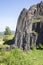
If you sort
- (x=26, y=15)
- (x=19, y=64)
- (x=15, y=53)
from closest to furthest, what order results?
(x=19, y=64) → (x=15, y=53) → (x=26, y=15)

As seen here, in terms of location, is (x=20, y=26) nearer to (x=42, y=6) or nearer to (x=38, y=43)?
(x=38, y=43)

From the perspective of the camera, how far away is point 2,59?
133 ft

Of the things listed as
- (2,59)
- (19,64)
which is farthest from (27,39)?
(19,64)

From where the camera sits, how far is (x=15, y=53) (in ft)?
103

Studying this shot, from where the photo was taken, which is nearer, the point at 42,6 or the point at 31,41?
the point at 31,41

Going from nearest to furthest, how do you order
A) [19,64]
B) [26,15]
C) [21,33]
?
[19,64], [21,33], [26,15]

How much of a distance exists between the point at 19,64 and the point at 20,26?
33.0 metres

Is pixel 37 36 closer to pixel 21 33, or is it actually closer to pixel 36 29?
pixel 36 29

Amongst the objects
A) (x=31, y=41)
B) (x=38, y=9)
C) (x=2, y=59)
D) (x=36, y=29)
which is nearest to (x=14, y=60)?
(x=2, y=59)

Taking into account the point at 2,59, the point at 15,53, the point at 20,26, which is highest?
the point at 20,26

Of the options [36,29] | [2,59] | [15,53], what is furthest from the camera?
[36,29]

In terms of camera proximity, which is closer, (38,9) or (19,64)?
(19,64)

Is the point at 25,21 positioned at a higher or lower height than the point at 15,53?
higher

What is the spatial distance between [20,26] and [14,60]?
32.1 meters
